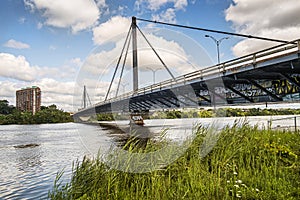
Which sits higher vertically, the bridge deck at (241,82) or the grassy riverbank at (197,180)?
the bridge deck at (241,82)

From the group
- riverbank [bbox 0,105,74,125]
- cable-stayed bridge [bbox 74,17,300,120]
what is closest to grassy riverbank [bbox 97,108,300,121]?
cable-stayed bridge [bbox 74,17,300,120]

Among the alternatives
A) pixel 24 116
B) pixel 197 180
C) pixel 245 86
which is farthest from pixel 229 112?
pixel 24 116

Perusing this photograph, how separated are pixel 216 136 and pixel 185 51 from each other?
29.7 feet

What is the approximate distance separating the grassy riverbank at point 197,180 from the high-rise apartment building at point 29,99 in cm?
8773

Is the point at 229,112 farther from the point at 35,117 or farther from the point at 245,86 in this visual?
the point at 35,117

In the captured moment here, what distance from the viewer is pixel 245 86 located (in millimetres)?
22562

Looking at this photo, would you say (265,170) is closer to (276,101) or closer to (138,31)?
(276,101)

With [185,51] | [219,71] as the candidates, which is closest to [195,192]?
[185,51]

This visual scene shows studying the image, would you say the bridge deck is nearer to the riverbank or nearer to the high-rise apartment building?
the riverbank

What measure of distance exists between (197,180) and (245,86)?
688 inches

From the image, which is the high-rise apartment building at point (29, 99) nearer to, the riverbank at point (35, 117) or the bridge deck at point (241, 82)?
the riverbank at point (35, 117)

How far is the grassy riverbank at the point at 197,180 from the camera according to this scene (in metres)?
5.85

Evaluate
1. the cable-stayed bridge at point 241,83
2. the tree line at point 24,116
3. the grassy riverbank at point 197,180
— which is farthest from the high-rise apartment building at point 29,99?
the grassy riverbank at point 197,180

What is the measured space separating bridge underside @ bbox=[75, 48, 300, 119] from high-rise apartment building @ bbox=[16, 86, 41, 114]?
67041mm
